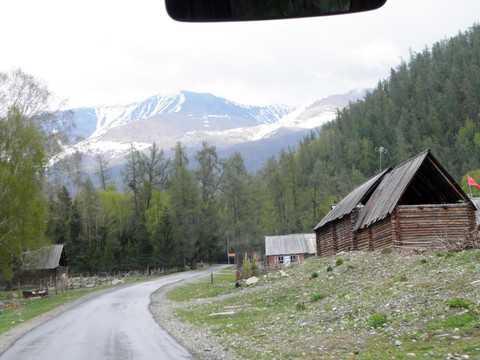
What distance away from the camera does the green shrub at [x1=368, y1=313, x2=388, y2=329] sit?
1259cm

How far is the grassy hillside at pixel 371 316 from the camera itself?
10508mm

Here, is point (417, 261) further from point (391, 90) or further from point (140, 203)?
point (391, 90)

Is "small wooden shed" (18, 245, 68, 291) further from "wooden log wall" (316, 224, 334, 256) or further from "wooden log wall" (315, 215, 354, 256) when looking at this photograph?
"wooden log wall" (315, 215, 354, 256)

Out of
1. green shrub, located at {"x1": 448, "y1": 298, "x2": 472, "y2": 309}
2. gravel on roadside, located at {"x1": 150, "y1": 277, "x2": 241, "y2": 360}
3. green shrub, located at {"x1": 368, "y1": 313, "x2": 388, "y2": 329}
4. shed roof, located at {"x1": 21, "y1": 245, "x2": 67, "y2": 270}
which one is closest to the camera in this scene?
green shrub, located at {"x1": 448, "y1": 298, "x2": 472, "y2": 309}

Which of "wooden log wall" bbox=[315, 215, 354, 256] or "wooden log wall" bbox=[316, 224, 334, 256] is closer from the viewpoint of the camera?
"wooden log wall" bbox=[315, 215, 354, 256]

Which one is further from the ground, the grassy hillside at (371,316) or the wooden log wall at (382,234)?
the wooden log wall at (382,234)

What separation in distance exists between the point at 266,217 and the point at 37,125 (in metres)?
55.7

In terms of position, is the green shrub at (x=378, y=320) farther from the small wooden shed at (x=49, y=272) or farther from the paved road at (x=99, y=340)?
the small wooden shed at (x=49, y=272)

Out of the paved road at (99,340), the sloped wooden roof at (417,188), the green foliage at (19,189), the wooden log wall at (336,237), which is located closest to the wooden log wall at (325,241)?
the wooden log wall at (336,237)

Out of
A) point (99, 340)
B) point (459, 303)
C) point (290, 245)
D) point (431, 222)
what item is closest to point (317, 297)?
point (459, 303)

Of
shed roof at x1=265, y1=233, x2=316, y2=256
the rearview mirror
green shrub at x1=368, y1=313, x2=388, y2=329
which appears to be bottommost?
green shrub at x1=368, y1=313, x2=388, y2=329

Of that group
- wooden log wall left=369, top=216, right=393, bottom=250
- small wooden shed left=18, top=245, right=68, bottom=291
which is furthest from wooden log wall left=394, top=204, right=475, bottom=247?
small wooden shed left=18, top=245, right=68, bottom=291

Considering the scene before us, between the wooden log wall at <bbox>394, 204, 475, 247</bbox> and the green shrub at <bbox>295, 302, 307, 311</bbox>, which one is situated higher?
the wooden log wall at <bbox>394, 204, 475, 247</bbox>

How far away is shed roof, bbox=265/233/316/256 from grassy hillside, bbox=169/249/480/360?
131 feet
